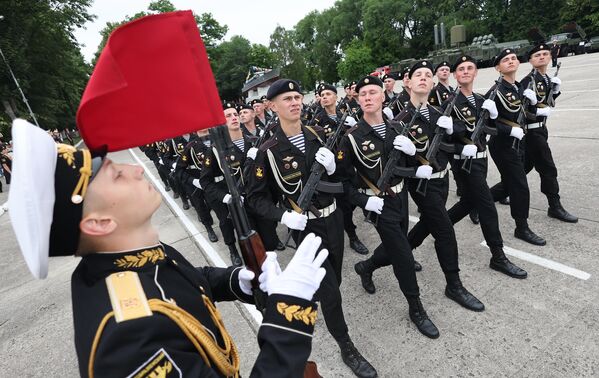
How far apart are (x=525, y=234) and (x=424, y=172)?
6.16ft

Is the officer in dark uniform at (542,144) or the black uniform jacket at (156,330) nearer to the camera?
the black uniform jacket at (156,330)

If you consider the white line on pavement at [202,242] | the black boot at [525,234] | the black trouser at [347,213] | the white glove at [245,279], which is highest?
the white glove at [245,279]

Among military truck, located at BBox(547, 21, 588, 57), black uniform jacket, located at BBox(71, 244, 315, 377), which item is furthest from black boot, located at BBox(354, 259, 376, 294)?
military truck, located at BBox(547, 21, 588, 57)

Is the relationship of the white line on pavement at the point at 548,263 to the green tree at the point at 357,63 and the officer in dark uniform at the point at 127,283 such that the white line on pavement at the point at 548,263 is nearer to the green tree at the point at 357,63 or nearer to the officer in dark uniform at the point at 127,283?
the officer in dark uniform at the point at 127,283

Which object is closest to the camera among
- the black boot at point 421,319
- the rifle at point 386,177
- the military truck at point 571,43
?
the black boot at point 421,319

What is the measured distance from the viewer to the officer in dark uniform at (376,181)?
10.2ft

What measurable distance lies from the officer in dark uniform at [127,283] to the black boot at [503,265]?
3078 mm

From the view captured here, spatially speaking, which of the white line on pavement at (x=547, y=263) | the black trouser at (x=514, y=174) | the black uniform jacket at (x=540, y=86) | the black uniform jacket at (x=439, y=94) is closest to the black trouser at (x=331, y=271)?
the white line on pavement at (x=547, y=263)

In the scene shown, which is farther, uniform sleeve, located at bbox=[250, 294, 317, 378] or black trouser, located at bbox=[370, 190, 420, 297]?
black trouser, located at bbox=[370, 190, 420, 297]

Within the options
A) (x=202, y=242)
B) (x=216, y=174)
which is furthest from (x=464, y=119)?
(x=202, y=242)

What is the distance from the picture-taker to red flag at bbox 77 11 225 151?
3.88 ft

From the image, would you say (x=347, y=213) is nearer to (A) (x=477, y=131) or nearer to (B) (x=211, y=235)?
(A) (x=477, y=131)

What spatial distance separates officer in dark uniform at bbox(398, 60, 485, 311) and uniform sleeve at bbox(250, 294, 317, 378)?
2416mm

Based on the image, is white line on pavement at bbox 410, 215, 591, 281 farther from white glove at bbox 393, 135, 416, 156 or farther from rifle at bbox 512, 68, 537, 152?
white glove at bbox 393, 135, 416, 156
